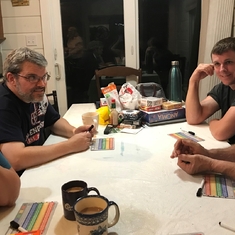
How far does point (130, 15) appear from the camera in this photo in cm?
328

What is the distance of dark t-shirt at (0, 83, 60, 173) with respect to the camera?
1.47 metres

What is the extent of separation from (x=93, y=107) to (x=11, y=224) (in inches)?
67.3

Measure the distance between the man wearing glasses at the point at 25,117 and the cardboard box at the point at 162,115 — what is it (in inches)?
18.5

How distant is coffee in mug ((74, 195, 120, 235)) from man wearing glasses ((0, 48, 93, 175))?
Result: 0.59 m

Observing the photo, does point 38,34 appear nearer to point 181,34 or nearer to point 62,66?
point 62,66

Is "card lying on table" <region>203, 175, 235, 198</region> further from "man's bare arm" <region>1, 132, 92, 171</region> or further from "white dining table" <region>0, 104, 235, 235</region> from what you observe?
"man's bare arm" <region>1, 132, 92, 171</region>

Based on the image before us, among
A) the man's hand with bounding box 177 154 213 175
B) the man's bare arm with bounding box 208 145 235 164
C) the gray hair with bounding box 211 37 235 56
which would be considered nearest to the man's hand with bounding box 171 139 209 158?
the man's bare arm with bounding box 208 145 235 164

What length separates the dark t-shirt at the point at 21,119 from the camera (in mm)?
1475

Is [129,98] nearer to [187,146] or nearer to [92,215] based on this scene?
[187,146]

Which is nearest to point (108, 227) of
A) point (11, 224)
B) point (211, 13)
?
point (11, 224)

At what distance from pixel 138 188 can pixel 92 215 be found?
39 centimetres

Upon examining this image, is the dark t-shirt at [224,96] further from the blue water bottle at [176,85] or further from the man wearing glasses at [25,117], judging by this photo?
the man wearing glasses at [25,117]

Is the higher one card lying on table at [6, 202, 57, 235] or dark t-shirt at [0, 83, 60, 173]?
dark t-shirt at [0, 83, 60, 173]

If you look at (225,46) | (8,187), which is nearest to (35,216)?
(8,187)
